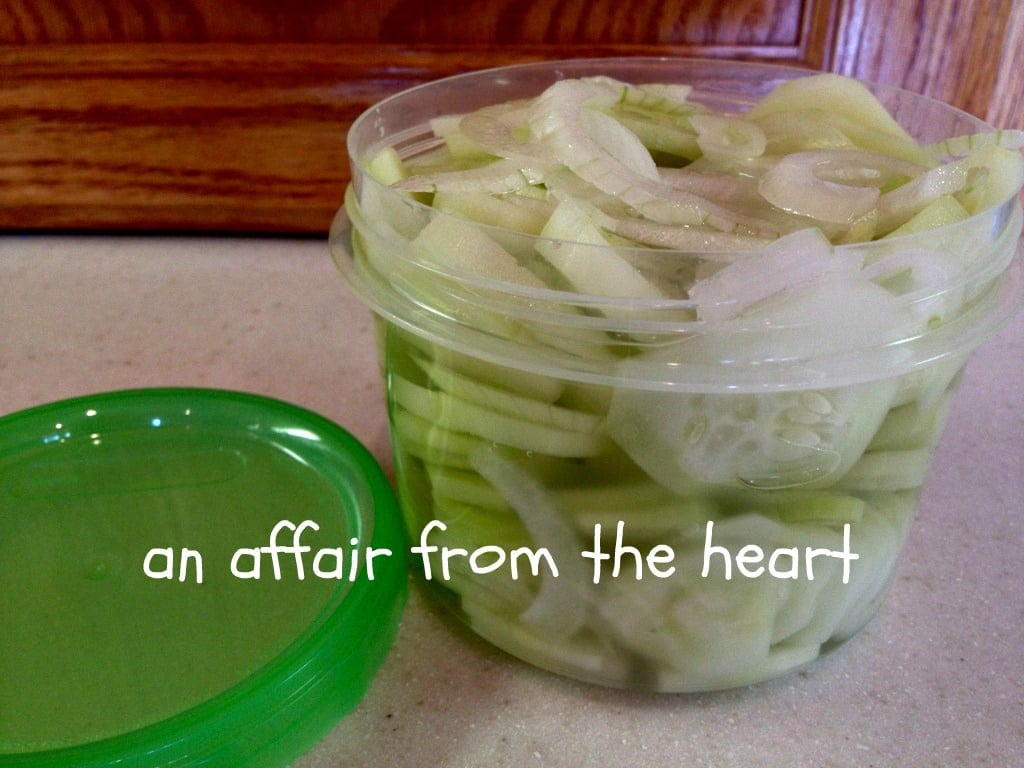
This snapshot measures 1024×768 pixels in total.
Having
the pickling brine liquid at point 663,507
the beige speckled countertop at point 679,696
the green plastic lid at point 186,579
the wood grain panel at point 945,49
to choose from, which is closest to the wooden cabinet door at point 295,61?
the wood grain panel at point 945,49

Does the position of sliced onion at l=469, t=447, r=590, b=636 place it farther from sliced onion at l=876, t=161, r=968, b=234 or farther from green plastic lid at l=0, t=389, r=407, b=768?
sliced onion at l=876, t=161, r=968, b=234

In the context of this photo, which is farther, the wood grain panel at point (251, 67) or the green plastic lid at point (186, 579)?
the wood grain panel at point (251, 67)

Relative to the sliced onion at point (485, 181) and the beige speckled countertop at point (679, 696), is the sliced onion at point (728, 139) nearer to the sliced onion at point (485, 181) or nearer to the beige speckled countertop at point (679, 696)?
the sliced onion at point (485, 181)

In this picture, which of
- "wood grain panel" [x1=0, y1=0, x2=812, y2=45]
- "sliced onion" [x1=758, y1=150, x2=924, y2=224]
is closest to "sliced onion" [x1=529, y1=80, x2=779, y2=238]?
"sliced onion" [x1=758, y1=150, x2=924, y2=224]

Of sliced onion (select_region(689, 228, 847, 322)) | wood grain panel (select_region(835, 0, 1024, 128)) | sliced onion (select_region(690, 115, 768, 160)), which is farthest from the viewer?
wood grain panel (select_region(835, 0, 1024, 128))

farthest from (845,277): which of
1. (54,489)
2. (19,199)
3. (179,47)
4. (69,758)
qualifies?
(19,199)

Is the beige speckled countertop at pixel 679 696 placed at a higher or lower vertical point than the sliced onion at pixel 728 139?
lower

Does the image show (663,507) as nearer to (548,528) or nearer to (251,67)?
(548,528)
